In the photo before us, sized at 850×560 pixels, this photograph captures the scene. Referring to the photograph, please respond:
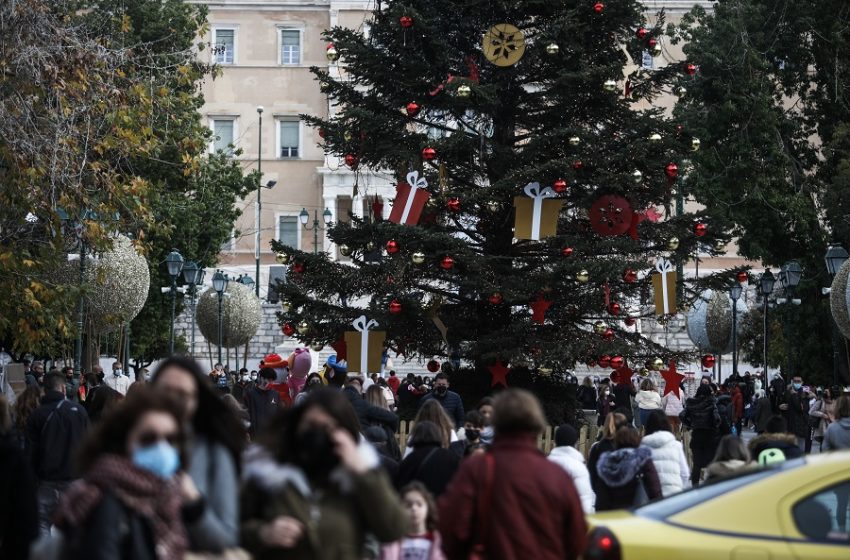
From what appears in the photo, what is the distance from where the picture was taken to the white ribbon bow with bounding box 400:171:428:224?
59.2 ft

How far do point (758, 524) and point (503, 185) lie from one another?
38.6 feet

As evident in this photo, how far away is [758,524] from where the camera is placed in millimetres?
6488

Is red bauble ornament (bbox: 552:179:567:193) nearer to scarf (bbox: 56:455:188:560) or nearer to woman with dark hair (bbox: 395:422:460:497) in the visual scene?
woman with dark hair (bbox: 395:422:460:497)

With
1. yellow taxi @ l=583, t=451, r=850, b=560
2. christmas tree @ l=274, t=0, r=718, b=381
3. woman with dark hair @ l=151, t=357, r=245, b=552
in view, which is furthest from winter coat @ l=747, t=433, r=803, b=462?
christmas tree @ l=274, t=0, r=718, b=381

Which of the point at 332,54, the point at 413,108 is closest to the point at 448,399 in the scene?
the point at 413,108

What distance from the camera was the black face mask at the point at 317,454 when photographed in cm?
537

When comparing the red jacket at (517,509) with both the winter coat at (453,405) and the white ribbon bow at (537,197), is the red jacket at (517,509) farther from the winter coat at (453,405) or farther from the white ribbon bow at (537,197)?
the white ribbon bow at (537,197)

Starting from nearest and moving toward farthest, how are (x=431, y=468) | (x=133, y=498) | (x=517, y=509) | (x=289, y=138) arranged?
(x=133, y=498), (x=517, y=509), (x=431, y=468), (x=289, y=138)

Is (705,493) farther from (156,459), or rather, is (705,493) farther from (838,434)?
(838,434)

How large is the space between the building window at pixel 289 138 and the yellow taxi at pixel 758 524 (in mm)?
65848

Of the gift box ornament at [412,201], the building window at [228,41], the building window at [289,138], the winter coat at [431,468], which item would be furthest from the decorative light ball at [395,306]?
the building window at [228,41]

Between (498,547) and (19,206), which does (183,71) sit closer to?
(19,206)

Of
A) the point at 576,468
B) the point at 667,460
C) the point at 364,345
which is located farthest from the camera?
the point at 364,345

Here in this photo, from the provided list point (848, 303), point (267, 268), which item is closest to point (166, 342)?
point (267, 268)
